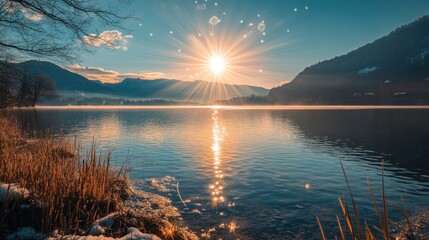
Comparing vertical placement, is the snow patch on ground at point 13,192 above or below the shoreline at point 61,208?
above

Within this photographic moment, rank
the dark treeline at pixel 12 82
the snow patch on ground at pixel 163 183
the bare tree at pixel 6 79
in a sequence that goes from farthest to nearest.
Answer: the snow patch on ground at pixel 163 183
the dark treeline at pixel 12 82
the bare tree at pixel 6 79

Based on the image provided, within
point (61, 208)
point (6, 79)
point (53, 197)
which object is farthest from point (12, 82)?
A: point (53, 197)

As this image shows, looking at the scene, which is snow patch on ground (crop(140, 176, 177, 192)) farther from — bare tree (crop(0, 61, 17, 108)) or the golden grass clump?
bare tree (crop(0, 61, 17, 108))

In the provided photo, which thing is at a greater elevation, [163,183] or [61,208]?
[61,208]

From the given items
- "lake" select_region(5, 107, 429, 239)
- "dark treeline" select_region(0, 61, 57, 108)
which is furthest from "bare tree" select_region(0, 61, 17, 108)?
"lake" select_region(5, 107, 429, 239)

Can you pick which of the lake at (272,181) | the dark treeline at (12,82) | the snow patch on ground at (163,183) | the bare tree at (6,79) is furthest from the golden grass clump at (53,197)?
the snow patch on ground at (163,183)

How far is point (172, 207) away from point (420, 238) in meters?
9.82

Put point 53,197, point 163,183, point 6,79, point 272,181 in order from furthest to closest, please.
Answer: point 272,181 → point 163,183 → point 6,79 → point 53,197

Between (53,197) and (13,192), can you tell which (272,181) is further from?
(13,192)

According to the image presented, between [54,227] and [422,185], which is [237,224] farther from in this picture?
[422,185]

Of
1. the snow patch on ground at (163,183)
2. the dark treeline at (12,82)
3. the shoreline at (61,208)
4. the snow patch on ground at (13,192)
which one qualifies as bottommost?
the snow patch on ground at (163,183)

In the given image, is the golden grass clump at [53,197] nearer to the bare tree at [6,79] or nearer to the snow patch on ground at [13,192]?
the snow patch on ground at [13,192]

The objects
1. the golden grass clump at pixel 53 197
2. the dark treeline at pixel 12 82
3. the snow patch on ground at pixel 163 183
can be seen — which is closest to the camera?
the golden grass clump at pixel 53 197

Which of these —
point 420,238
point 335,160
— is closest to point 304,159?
point 335,160
